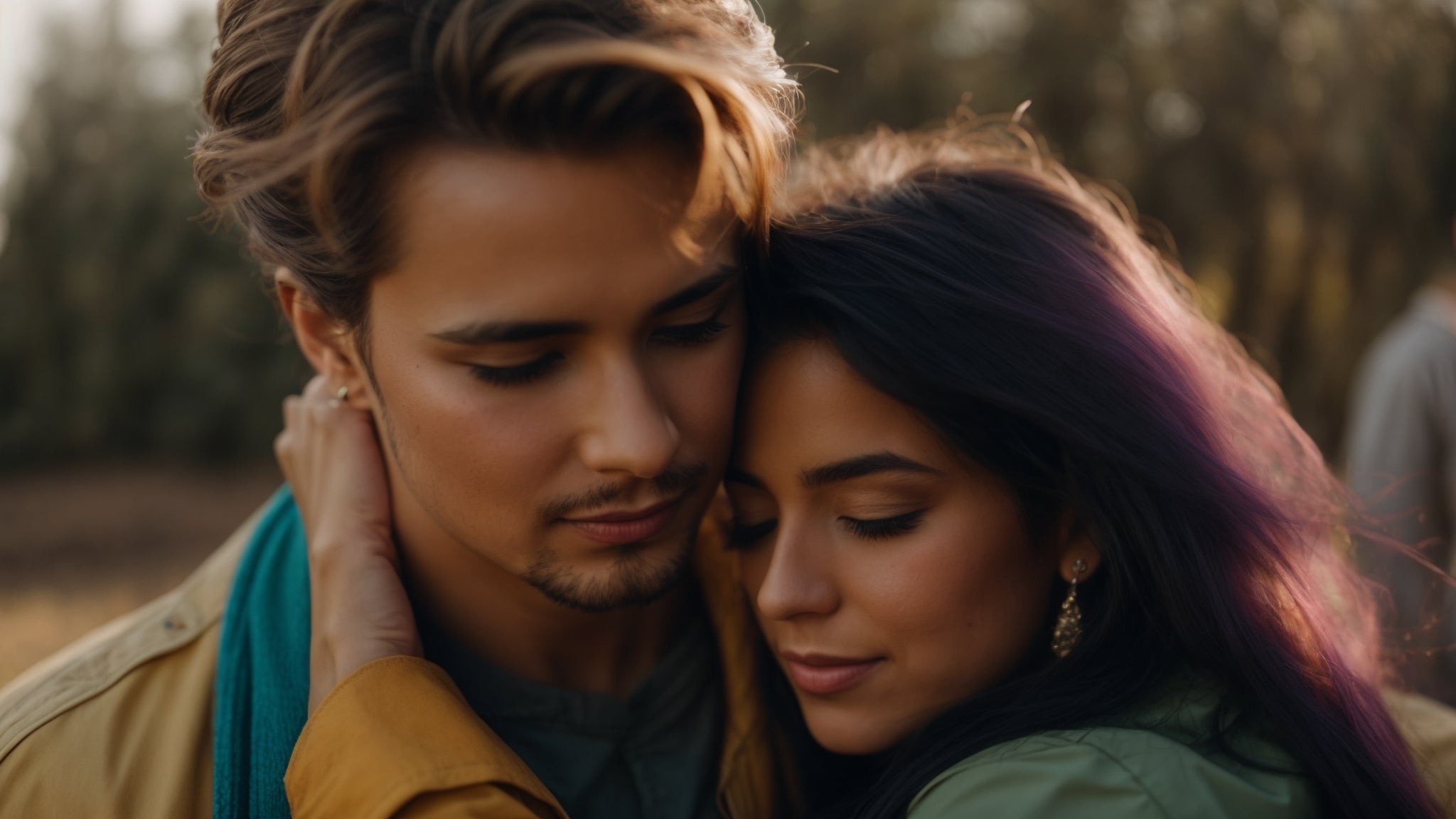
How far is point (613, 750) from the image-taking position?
2.01 m

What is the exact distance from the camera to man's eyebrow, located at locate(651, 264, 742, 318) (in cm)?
171

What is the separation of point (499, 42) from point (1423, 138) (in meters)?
6.12

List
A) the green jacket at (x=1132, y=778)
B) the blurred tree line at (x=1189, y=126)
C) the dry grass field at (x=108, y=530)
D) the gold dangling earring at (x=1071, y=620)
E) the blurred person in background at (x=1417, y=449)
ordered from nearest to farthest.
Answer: the green jacket at (x=1132, y=778) → the gold dangling earring at (x=1071, y=620) → the blurred person in background at (x=1417, y=449) → the dry grass field at (x=108, y=530) → the blurred tree line at (x=1189, y=126)

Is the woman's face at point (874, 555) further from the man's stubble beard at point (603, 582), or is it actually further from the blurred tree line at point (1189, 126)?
the blurred tree line at point (1189, 126)

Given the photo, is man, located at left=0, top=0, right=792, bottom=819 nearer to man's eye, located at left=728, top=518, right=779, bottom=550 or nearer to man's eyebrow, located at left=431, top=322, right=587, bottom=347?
man's eyebrow, located at left=431, top=322, right=587, bottom=347

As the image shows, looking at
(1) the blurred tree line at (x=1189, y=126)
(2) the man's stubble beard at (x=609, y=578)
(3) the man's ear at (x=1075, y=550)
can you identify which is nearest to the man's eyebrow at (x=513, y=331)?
(2) the man's stubble beard at (x=609, y=578)

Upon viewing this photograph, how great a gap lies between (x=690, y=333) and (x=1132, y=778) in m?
0.88

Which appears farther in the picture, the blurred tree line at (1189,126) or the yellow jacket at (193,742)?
the blurred tree line at (1189,126)

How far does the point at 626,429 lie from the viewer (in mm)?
1645

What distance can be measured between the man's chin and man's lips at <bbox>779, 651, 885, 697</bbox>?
305mm

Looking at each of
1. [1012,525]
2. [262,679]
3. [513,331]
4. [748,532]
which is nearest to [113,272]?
[262,679]

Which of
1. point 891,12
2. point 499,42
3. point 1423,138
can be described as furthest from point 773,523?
point 1423,138

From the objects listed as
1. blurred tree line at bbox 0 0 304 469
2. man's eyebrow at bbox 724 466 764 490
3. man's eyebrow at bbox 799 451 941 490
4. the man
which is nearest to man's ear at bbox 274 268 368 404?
the man

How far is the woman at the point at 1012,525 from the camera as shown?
1765 millimetres
